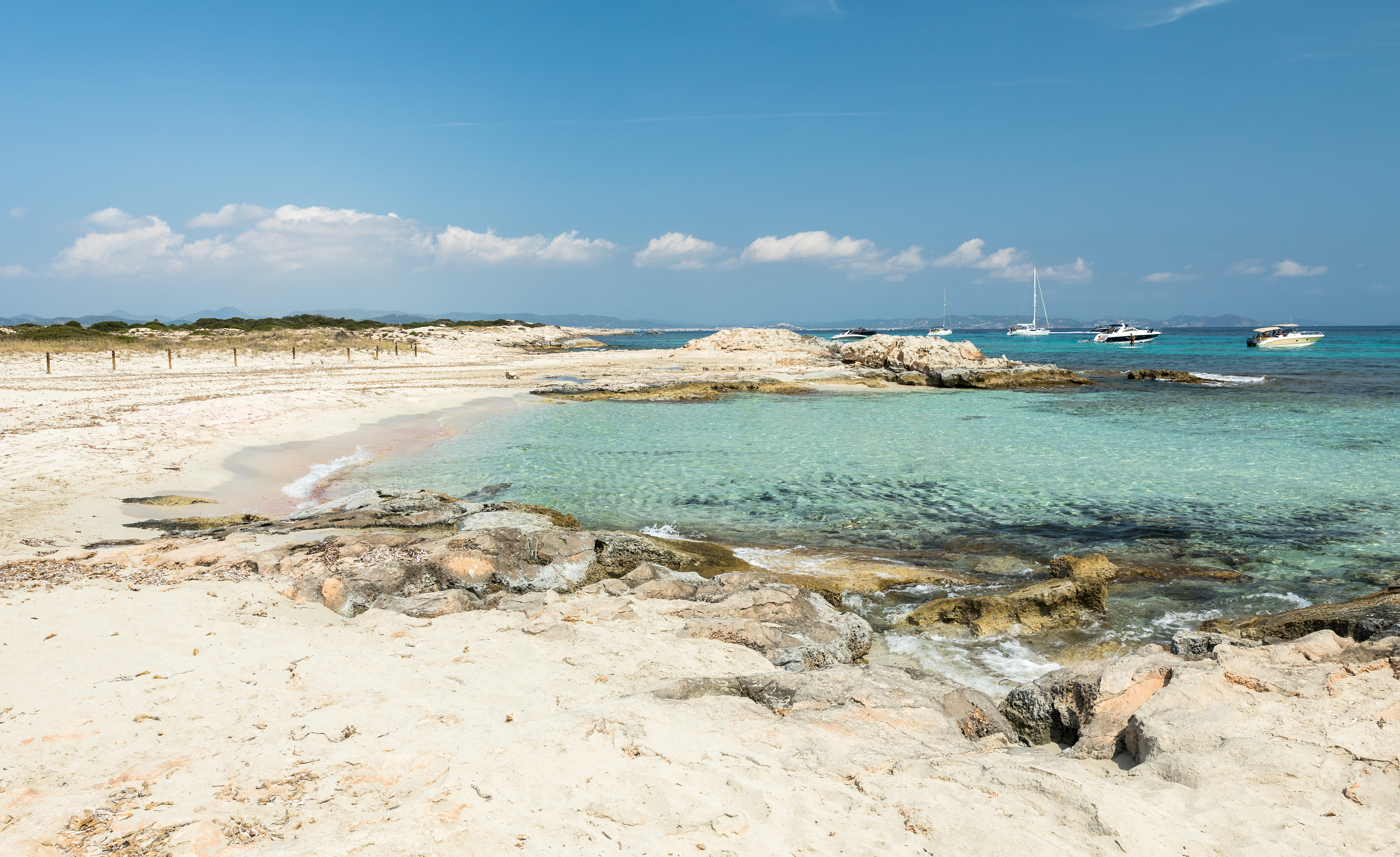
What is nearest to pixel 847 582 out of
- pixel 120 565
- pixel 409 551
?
pixel 409 551

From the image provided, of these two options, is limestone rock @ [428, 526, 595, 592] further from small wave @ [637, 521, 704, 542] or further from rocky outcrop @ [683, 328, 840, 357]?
rocky outcrop @ [683, 328, 840, 357]

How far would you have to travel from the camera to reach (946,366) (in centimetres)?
4116

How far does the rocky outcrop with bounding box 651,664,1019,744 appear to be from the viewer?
16.5 feet

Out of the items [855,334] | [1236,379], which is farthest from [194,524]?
[855,334]

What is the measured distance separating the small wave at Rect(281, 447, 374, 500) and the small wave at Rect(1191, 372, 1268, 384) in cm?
4112

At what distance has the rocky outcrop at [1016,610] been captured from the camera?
751 cm

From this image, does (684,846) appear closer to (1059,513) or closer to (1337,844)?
(1337,844)

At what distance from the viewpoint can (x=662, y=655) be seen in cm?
608

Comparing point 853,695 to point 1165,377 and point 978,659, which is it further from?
point 1165,377

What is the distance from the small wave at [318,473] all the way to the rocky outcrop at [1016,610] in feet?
36.7

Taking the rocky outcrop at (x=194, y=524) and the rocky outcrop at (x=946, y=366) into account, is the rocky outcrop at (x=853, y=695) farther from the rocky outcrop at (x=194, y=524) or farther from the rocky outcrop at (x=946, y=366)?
the rocky outcrop at (x=946, y=366)

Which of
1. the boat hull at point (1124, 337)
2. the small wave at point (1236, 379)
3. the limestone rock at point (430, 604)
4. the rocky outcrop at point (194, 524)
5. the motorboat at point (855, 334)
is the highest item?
the motorboat at point (855, 334)

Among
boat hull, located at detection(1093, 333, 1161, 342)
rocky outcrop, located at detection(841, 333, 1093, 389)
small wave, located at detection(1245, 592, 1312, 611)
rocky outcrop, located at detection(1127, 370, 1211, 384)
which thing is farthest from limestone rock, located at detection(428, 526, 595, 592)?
boat hull, located at detection(1093, 333, 1161, 342)

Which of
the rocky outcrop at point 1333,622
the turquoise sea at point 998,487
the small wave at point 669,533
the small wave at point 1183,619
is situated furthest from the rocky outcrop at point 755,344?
the rocky outcrop at point 1333,622
